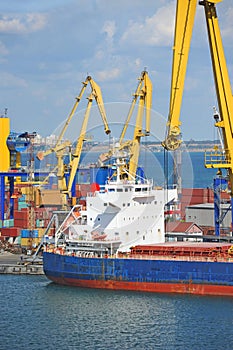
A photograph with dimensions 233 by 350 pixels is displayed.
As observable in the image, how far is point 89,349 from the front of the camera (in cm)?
2420

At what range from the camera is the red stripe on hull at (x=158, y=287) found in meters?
31.3

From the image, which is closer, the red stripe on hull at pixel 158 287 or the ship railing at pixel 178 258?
the red stripe on hull at pixel 158 287

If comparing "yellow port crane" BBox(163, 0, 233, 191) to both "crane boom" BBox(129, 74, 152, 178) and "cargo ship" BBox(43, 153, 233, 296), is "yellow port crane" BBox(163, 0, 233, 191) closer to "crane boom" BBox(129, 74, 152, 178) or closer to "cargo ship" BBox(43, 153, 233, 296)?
"cargo ship" BBox(43, 153, 233, 296)

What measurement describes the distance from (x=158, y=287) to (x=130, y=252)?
7.75 feet

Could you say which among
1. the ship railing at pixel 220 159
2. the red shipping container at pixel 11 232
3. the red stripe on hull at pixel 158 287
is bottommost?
the red stripe on hull at pixel 158 287

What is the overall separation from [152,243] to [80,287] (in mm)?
4129

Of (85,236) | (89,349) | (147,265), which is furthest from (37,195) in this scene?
(89,349)

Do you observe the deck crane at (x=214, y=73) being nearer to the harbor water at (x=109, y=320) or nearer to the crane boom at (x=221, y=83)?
the crane boom at (x=221, y=83)

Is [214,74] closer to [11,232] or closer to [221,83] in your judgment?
[221,83]

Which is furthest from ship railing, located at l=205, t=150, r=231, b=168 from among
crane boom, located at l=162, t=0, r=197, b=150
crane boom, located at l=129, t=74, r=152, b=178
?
crane boom, located at l=129, t=74, r=152, b=178

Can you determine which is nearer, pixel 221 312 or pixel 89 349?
pixel 89 349

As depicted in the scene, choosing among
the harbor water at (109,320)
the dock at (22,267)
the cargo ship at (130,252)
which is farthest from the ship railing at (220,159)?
the dock at (22,267)

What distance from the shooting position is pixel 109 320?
27781 mm

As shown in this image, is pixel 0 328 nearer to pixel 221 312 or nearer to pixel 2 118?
pixel 221 312
